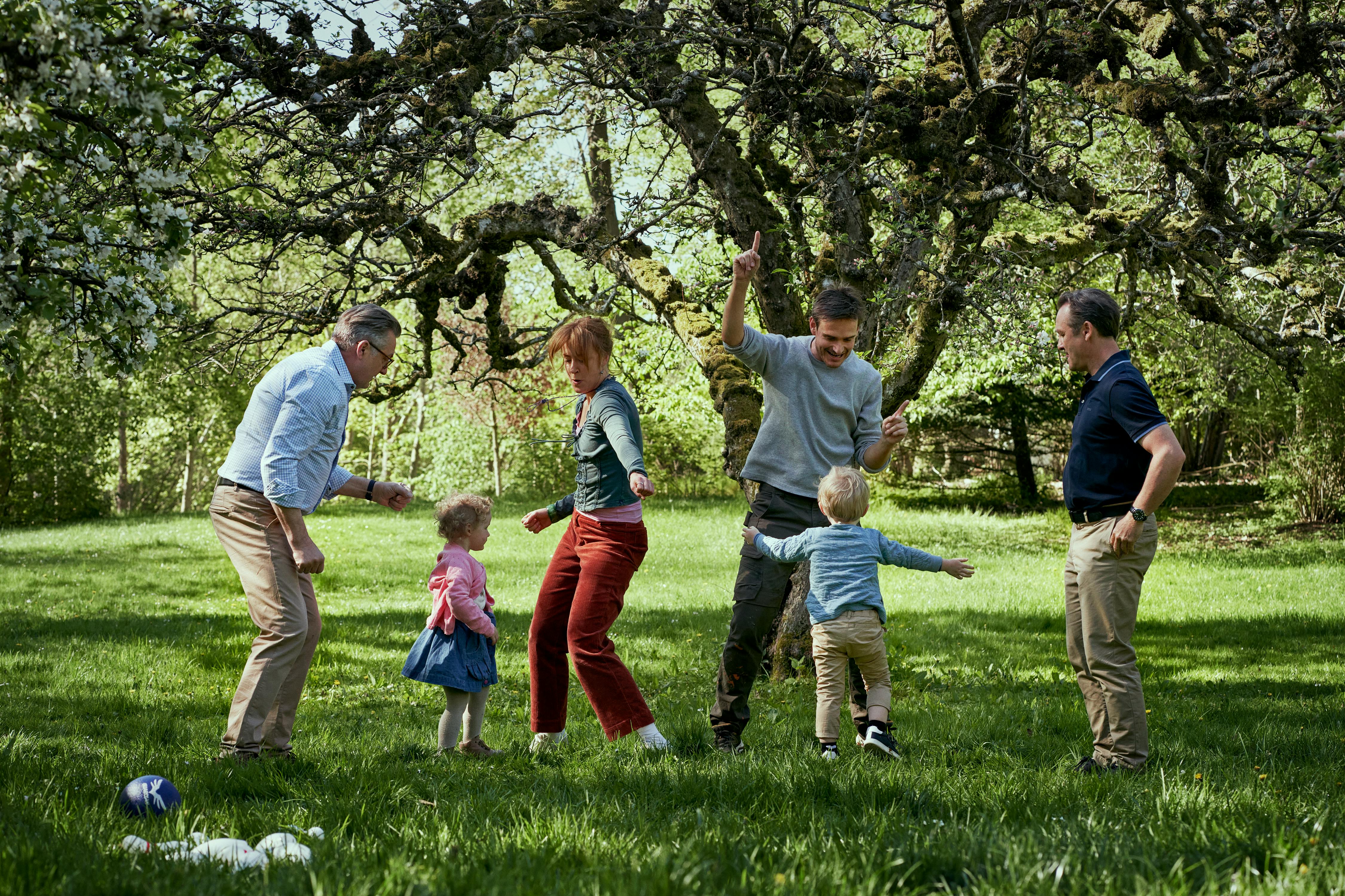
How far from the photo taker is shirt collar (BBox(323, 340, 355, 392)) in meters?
4.52

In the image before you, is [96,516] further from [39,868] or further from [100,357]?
[39,868]

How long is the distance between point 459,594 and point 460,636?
224 millimetres

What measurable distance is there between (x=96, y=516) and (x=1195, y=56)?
24148 millimetres

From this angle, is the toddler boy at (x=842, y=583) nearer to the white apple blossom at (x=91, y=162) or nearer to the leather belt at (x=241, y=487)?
the leather belt at (x=241, y=487)

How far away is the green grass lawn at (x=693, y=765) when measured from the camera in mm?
2699

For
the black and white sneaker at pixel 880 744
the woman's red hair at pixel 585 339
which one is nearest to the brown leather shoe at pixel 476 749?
the black and white sneaker at pixel 880 744

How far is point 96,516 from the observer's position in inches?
929

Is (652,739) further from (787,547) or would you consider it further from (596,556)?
(787,547)

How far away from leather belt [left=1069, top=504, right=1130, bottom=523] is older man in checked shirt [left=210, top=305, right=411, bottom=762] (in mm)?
3277

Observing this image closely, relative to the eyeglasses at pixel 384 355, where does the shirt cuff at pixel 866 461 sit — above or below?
below

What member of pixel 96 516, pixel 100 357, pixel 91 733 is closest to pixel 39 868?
pixel 100 357

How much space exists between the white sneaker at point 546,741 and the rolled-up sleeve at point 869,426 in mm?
2053

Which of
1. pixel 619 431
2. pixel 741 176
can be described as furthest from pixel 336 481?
pixel 741 176

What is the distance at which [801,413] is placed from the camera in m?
4.93
